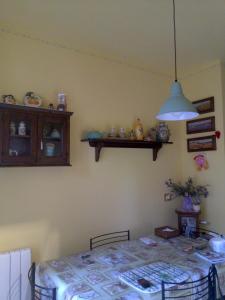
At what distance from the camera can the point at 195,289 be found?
1686 mm

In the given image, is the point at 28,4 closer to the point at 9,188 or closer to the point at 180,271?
the point at 9,188

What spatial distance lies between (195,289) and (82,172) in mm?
1426

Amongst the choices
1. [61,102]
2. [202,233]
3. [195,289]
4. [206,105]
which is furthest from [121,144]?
[195,289]

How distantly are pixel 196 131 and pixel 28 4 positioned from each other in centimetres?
233

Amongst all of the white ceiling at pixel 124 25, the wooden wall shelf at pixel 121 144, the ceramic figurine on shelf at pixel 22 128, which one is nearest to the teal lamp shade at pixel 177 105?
the white ceiling at pixel 124 25

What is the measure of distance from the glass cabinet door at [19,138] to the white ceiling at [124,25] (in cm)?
81

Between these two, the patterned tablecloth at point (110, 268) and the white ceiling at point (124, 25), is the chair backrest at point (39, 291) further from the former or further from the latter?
the white ceiling at point (124, 25)

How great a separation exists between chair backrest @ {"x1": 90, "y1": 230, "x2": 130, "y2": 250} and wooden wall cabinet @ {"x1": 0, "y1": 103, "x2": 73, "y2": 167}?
0.90 metres

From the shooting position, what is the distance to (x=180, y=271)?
1.79 m

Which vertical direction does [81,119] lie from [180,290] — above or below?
above

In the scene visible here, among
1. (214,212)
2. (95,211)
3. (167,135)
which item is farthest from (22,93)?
(214,212)

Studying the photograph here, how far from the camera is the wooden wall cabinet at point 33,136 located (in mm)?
2003

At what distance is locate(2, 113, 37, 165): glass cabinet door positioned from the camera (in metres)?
2.01

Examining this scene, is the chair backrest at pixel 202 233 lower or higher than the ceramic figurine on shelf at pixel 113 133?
lower
